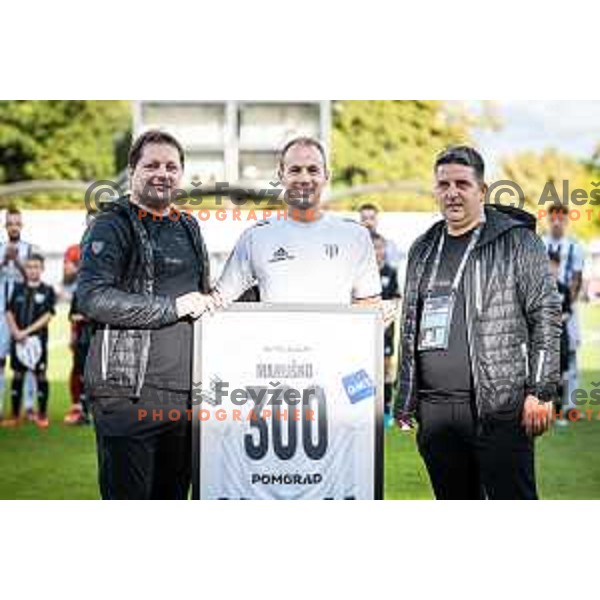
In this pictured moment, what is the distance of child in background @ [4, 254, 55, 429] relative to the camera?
630 centimetres

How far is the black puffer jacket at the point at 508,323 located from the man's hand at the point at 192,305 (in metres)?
0.93

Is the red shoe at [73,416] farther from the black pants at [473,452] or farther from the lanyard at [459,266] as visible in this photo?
the lanyard at [459,266]

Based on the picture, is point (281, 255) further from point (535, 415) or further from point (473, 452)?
point (535, 415)

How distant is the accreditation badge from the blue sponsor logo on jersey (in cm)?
29

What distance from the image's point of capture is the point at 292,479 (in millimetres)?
6156

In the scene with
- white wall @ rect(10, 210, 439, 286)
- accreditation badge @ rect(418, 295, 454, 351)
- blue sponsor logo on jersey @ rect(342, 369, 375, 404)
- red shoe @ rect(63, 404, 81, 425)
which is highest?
white wall @ rect(10, 210, 439, 286)

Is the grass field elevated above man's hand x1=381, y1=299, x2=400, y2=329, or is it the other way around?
man's hand x1=381, y1=299, x2=400, y2=329

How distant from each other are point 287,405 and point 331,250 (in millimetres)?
716

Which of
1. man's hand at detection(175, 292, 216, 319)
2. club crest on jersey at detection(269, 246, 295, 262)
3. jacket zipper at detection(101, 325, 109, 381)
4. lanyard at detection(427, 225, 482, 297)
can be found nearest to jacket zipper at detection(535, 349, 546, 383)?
lanyard at detection(427, 225, 482, 297)

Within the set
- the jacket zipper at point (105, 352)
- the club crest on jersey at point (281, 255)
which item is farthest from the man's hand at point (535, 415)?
the jacket zipper at point (105, 352)

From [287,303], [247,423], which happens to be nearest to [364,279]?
[287,303]

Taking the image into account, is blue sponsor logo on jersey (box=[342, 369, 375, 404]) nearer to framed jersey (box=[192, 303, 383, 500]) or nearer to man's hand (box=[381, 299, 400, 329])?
framed jersey (box=[192, 303, 383, 500])

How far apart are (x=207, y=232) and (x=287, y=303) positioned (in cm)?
48
